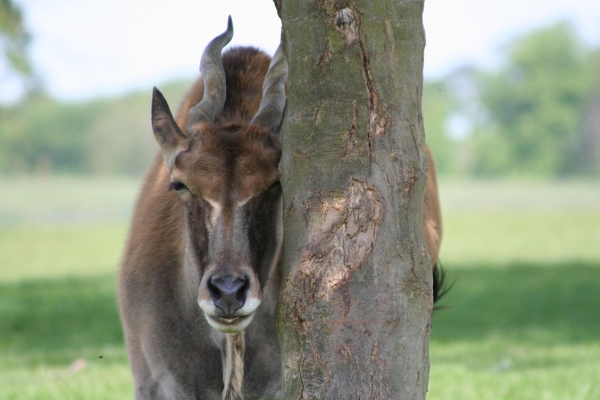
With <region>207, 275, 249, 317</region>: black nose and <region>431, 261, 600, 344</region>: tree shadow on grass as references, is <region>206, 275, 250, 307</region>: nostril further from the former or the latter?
<region>431, 261, 600, 344</region>: tree shadow on grass

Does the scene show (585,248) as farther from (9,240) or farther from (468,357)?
(9,240)

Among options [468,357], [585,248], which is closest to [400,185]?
[468,357]

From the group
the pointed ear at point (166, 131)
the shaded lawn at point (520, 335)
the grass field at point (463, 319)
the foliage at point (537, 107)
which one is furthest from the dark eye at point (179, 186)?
the foliage at point (537, 107)

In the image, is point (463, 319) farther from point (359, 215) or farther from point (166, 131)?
point (359, 215)

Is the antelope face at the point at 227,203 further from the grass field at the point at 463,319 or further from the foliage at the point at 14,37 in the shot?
the foliage at the point at 14,37

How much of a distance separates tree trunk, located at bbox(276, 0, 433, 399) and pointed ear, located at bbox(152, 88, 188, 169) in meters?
0.91

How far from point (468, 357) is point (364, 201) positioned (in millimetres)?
5898

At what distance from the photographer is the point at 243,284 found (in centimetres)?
358

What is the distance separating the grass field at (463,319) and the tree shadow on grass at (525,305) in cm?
2

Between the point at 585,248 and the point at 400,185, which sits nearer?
the point at 400,185

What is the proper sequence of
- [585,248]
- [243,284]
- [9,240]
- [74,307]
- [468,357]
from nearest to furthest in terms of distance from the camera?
1. [243,284]
2. [468,357]
3. [74,307]
4. [585,248]
5. [9,240]

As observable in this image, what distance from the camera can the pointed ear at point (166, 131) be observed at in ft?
13.3

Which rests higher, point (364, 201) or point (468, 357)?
point (364, 201)

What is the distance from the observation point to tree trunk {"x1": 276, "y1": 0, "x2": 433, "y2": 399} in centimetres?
324
